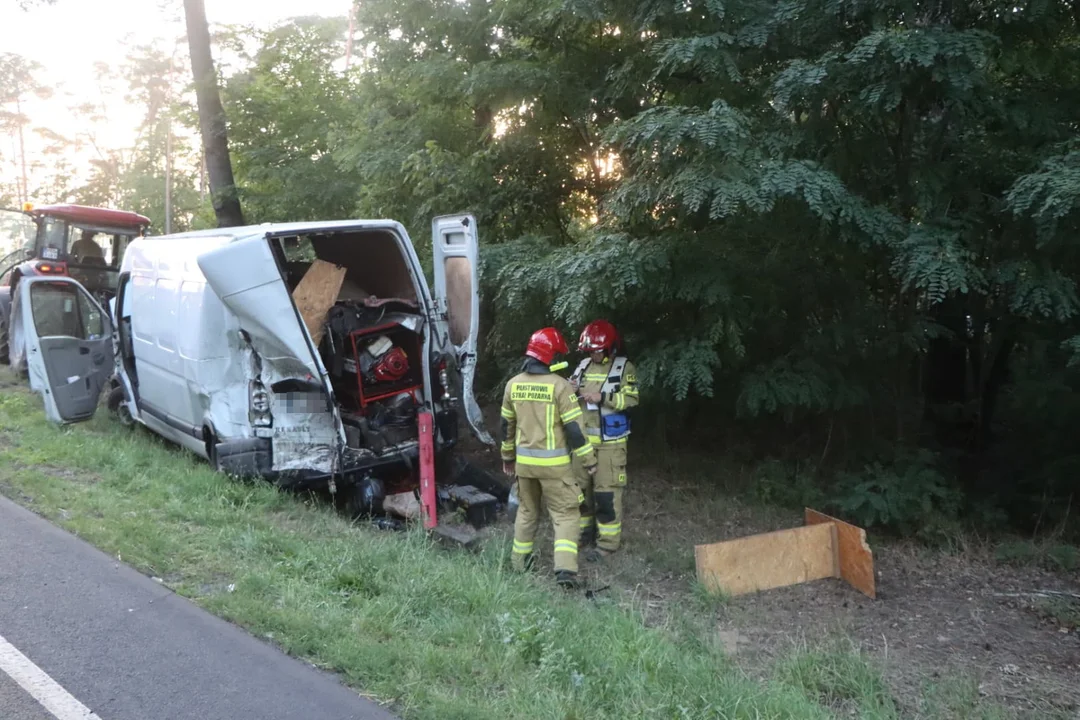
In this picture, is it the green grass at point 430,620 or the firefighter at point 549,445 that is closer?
the green grass at point 430,620

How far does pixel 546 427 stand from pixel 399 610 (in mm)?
1816

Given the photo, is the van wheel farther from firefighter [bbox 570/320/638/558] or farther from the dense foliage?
firefighter [bbox 570/320/638/558]

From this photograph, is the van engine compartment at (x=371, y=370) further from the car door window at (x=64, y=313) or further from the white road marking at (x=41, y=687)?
the car door window at (x=64, y=313)

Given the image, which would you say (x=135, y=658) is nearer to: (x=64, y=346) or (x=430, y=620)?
(x=430, y=620)

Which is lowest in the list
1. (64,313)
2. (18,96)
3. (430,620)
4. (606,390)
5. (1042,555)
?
(1042,555)

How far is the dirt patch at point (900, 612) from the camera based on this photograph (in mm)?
4836

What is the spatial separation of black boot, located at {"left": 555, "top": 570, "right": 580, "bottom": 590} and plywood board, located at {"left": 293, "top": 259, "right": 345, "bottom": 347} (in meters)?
3.01

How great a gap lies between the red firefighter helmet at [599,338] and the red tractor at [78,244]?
8531mm

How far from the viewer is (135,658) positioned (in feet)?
13.8

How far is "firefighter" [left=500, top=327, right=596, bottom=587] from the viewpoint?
6.15 metres

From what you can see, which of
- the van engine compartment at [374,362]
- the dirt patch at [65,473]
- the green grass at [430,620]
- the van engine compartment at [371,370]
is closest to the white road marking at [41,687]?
the green grass at [430,620]

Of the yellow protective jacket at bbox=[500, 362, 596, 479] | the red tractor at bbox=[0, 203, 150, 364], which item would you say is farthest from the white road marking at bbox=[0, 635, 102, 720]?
the red tractor at bbox=[0, 203, 150, 364]

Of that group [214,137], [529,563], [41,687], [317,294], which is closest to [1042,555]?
[529,563]

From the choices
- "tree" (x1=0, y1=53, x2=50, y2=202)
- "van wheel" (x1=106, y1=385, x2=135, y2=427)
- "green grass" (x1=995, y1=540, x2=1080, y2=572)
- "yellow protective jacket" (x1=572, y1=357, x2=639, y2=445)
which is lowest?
"green grass" (x1=995, y1=540, x2=1080, y2=572)
